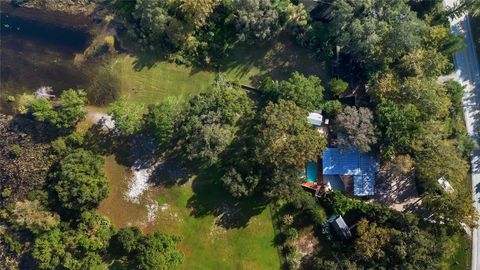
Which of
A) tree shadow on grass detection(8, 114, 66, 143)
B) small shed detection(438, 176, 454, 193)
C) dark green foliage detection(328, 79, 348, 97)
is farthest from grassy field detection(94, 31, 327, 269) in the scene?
small shed detection(438, 176, 454, 193)

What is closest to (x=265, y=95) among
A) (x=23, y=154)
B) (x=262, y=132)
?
(x=262, y=132)

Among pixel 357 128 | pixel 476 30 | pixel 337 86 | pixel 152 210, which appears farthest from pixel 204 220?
pixel 476 30

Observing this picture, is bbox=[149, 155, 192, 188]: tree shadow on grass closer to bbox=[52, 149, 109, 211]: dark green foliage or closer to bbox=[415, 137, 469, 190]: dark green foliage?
bbox=[52, 149, 109, 211]: dark green foliage

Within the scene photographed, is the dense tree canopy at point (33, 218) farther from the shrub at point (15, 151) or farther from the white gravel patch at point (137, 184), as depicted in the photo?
the white gravel patch at point (137, 184)

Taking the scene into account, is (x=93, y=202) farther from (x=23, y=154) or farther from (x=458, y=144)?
(x=458, y=144)

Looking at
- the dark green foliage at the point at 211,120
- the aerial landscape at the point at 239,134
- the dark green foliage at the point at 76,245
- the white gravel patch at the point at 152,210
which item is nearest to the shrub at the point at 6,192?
the aerial landscape at the point at 239,134
